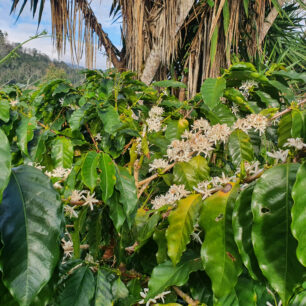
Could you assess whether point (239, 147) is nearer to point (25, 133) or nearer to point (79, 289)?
point (79, 289)

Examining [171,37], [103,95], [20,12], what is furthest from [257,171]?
[20,12]

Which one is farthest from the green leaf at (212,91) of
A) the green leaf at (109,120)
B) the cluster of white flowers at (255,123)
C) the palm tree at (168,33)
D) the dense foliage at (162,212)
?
the palm tree at (168,33)

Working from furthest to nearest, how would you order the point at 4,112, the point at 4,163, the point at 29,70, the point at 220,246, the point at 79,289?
the point at 29,70
the point at 4,112
the point at 79,289
the point at 220,246
the point at 4,163

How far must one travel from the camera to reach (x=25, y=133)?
81 centimetres

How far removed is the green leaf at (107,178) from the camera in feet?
1.77

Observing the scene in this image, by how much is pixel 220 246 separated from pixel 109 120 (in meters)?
0.57

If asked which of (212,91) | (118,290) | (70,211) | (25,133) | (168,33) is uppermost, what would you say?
(168,33)

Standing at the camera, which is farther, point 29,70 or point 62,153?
point 29,70

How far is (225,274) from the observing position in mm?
388

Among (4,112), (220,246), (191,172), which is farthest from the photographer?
(4,112)

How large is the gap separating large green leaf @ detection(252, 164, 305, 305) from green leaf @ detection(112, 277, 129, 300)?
323 millimetres

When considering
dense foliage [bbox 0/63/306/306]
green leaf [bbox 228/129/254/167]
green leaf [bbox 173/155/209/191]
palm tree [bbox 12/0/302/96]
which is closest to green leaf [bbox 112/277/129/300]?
dense foliage [bbox 0/63/306/306]

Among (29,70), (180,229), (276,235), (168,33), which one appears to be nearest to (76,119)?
(180,229)

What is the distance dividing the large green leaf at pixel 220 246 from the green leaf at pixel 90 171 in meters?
0.23
